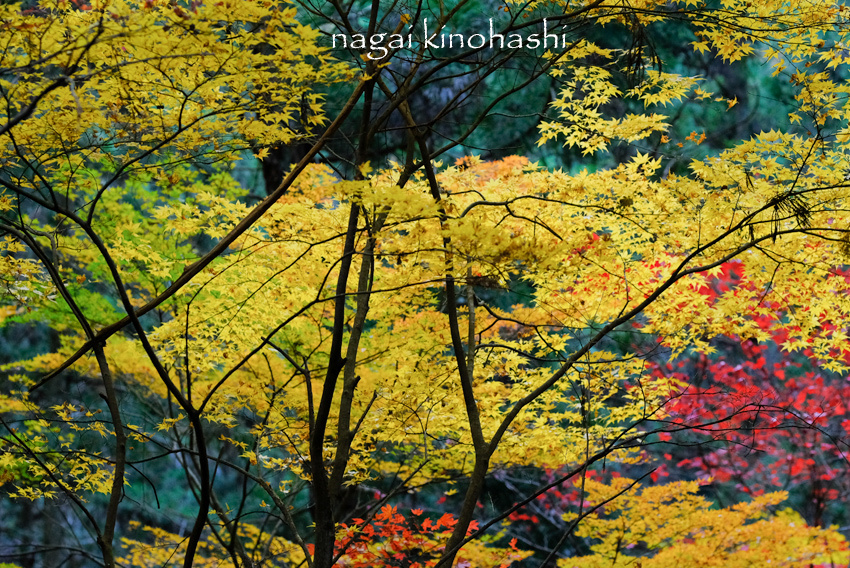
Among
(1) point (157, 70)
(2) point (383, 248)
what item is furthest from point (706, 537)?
(1) point (157, 70)

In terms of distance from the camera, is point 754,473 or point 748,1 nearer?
point 748,1

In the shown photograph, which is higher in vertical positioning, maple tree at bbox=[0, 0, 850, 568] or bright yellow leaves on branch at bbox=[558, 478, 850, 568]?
maple tree at bbox=[0, 0, 850, 568]

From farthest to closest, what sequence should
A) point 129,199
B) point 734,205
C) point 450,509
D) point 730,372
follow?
point 129,199 < point 450,509 < point 730,372 < point 734,205

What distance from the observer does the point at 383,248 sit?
17.6 ft

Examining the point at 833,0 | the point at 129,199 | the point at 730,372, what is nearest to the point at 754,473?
the point at 730,372

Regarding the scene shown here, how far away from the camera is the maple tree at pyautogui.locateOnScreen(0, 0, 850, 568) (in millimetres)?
2932

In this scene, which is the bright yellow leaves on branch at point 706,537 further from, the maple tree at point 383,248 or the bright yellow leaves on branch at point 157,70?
the bright yellow leaves on branch at point 157,70

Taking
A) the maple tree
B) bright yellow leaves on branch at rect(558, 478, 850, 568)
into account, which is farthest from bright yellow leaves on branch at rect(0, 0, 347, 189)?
bright yellow leaves on branch at rect(558, 478, 850, 568)

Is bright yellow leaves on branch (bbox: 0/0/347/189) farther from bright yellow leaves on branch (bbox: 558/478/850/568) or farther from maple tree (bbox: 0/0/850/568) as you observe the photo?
bright yellow leaves on branch (bbox: 558/478/850/568)

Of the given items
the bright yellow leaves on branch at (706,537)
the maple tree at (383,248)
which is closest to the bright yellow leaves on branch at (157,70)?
the maple tree at (383,248)

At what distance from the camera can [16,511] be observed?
1390 cm

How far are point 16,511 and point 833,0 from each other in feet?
52.8

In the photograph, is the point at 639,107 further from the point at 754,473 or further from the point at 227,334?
the point at 227,334

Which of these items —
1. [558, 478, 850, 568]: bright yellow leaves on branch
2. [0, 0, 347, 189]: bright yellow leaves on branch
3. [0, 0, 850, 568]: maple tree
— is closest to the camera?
[0, 0, 347, 189]: bright yellow leaves on branch
